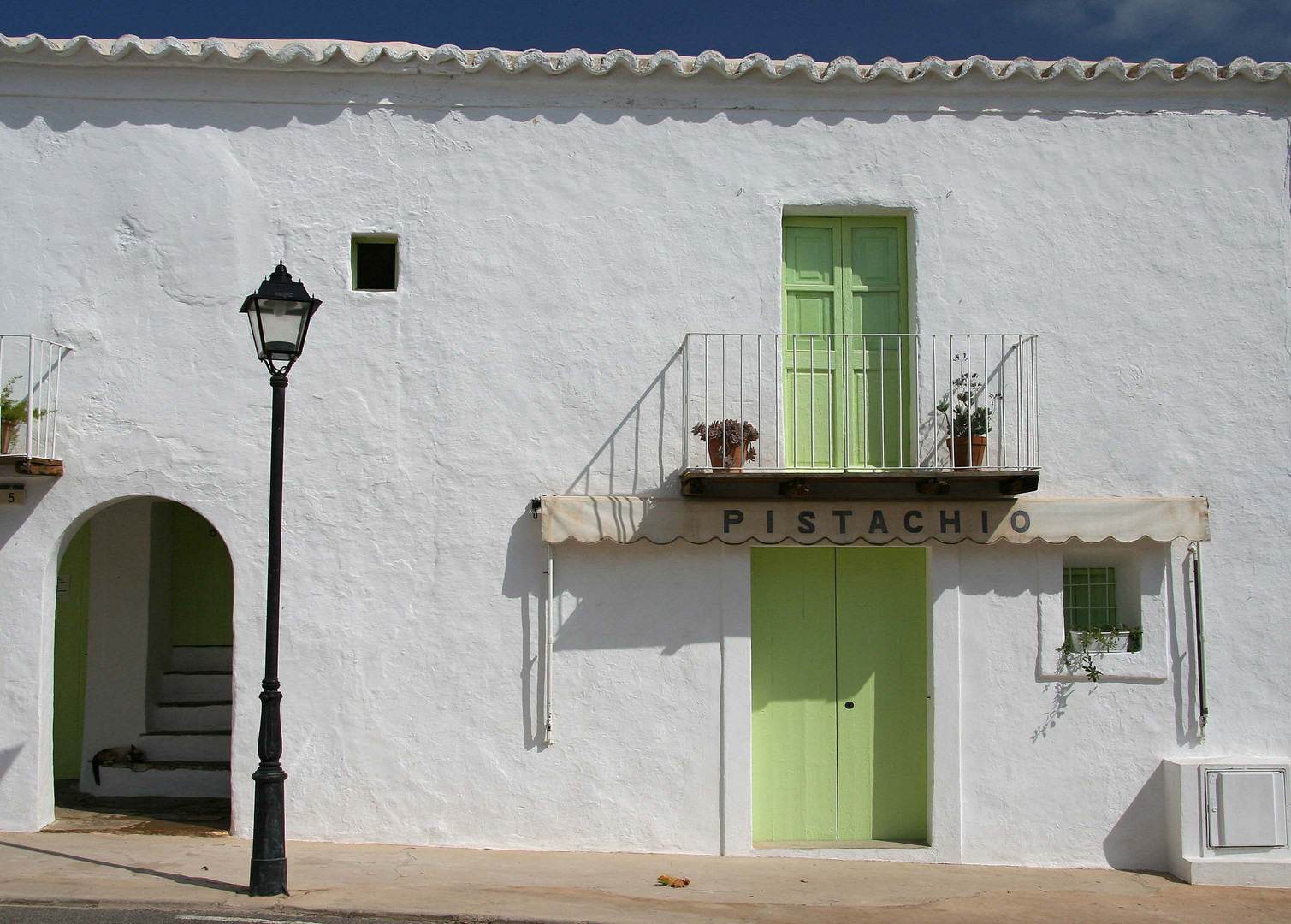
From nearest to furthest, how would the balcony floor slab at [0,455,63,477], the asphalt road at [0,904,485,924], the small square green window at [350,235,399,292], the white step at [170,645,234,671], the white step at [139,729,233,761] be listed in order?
1. the asphalt road at [0,904,485,924]
2. the balcony floor slab at [0,455,63,477]
3. the small square green window at [350,235,399,292]
4. the white step at [139,729,233,761]
5. the white step at [170,645,234,671]

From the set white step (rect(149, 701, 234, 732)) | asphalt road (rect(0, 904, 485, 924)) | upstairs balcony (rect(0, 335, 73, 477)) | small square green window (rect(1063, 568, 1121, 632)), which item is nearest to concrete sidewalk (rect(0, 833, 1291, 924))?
asphalt road (rect(0, 904, 485, 924))

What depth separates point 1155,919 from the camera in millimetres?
7203

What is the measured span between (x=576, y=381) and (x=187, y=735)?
17.3ft

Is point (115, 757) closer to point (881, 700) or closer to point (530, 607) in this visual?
point (530, 607)

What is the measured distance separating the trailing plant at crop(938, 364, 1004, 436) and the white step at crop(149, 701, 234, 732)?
7.28 meters

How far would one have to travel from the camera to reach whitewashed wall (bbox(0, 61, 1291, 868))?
27.2ft

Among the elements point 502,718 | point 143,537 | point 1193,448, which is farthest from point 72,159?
point 1193,448

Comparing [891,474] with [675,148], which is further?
[675,148]

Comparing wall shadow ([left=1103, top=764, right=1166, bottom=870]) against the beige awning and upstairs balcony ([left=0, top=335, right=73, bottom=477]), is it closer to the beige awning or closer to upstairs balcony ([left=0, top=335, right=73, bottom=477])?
the beige awning

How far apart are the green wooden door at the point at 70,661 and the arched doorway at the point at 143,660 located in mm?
12

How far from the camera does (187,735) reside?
10055 millimetres

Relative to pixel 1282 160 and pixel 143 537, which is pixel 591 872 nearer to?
pixel 143 537

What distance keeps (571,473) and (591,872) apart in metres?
3.00

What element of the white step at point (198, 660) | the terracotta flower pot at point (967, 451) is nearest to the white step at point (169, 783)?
the white step at point (198, 660)
